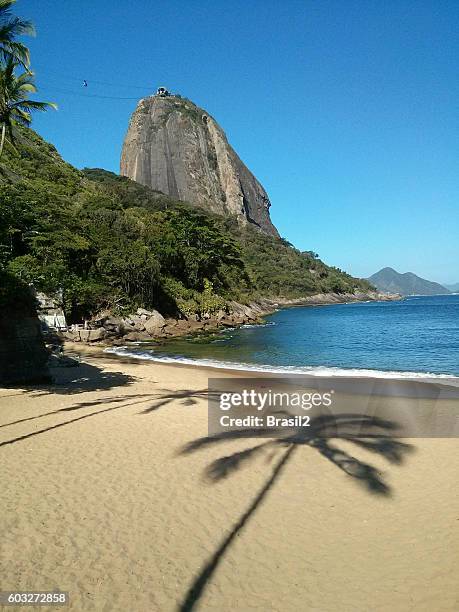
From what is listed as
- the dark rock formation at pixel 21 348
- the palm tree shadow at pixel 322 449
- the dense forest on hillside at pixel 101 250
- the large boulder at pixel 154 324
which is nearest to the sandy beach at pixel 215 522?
the palm tree shadow at pixel 322 449

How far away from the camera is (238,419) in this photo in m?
11.3

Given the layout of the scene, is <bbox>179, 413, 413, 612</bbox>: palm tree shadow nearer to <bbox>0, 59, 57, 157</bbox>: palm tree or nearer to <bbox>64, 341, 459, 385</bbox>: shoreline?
<bbox>64, 341, 459, 385</bbox>: shoreline

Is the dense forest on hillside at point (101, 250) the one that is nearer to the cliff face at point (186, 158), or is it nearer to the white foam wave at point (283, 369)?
the white foam wave at point (283, 369)

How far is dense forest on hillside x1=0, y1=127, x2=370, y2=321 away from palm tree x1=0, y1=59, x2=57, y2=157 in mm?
2649

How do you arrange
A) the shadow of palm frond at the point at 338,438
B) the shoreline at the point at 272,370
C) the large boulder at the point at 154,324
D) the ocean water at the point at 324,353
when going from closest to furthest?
1. the shadow of palm frond at the point at 338,438
2. the shoreline at the point at 272,370
3. the ocean water at the point at 324,353
4. the large boulder at the point at 154,324

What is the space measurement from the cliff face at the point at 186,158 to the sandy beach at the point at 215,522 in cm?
14343

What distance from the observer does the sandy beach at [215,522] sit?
4.62 meters

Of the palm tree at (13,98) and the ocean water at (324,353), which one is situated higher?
the palm tree at (13,98)

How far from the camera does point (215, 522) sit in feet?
19.8

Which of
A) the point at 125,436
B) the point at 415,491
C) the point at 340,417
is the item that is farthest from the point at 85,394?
the point at 415,491

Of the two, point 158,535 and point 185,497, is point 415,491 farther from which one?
point 158,535

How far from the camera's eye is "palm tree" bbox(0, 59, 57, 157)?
14.5m

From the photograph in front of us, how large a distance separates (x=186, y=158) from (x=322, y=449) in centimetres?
15687

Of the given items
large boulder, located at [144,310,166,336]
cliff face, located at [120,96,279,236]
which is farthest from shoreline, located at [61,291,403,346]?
cliff face, located at [120,96,279,236]
